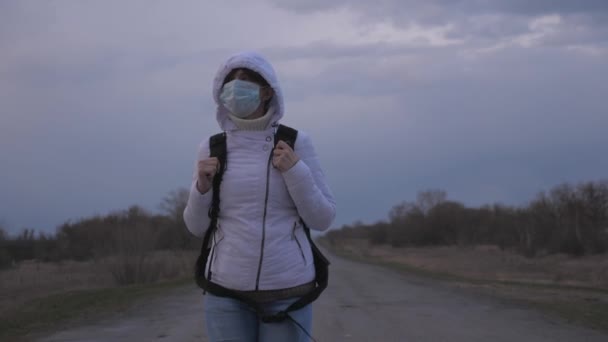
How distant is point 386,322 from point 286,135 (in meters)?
9.32

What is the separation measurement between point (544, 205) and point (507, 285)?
36.4m

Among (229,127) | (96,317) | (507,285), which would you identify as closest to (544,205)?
(507,285)

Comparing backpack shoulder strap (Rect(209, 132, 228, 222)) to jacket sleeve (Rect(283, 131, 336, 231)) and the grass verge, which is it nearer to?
jacket sleeve (Rect(283, 131, 336, 231))

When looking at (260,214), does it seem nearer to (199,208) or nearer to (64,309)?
(199,208)

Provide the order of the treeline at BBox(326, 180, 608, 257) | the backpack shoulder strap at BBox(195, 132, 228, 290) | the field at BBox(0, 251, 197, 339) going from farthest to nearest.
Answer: the treeline at BBox(326, 180, 608, 257) < the field at BBox(0, 251, 197, 339) < the backpack shoulder strap at BBox(195, 132, 228, 290)

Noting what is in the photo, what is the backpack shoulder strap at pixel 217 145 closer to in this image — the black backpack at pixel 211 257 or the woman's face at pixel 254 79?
the black backpack at pixel 211 257

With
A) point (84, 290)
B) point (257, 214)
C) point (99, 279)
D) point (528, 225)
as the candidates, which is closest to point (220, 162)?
point (257, 214)

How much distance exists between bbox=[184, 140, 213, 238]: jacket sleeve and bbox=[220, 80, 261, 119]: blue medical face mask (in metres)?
0.22

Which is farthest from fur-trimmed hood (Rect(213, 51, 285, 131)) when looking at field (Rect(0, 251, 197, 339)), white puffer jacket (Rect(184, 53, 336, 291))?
field (Rect(0, 251, 197, 339))

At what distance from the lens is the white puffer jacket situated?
3.25 metres

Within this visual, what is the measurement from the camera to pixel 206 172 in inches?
127

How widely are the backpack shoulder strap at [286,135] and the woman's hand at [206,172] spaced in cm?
28

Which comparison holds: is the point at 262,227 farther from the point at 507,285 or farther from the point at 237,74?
the point at 507,285

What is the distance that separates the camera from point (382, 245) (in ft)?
350
